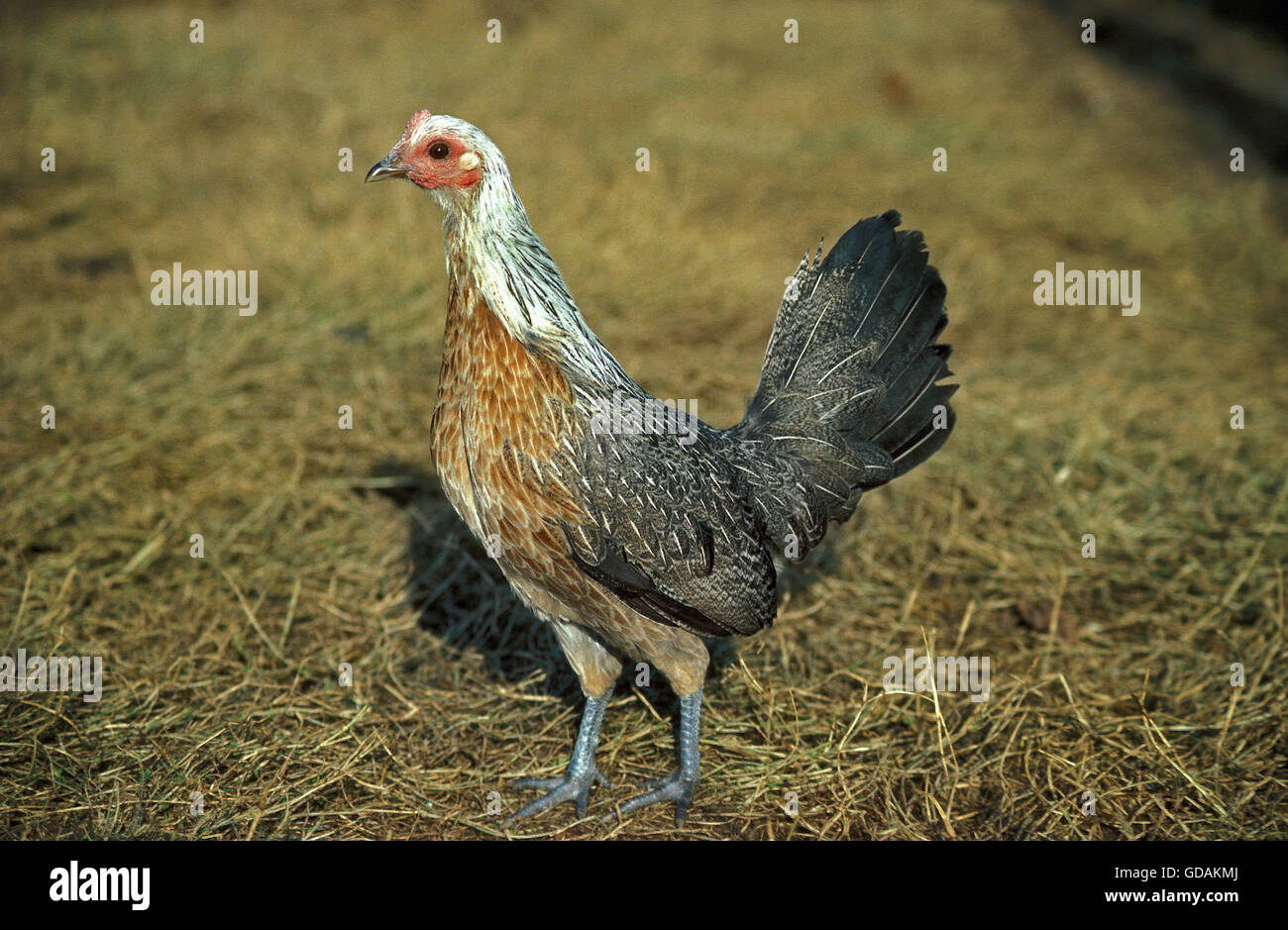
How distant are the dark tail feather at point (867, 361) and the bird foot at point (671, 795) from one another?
1005 millimetres

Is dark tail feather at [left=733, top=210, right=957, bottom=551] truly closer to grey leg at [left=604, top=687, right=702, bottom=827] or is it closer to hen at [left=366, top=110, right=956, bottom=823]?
hen at [left=366, top=110, right=956, bottom=823]

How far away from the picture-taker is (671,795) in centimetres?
338

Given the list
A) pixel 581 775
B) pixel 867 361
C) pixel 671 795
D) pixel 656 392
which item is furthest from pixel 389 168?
pixel 656 392

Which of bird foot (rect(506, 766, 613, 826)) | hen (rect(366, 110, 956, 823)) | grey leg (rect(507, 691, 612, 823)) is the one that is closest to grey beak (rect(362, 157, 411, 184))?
hen (rect(366, 110, 956, 823))

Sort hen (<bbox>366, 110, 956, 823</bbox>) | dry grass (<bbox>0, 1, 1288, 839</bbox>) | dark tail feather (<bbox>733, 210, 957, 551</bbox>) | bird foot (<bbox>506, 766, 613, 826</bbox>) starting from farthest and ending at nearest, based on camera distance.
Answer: dark tail feather (<bbox>733, 210, 957, 551</bbox>), dry grass (<bbox>0, 1, 1288, 839</bbox>), bird foot (<bbox>506, 766, 613, 826</bbox>), hen (<bbox>366, 110, 956, 823</bbox>)

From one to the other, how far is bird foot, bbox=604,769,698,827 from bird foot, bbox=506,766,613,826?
13cm

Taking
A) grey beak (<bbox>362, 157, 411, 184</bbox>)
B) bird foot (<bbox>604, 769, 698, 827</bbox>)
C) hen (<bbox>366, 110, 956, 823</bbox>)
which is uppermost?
grey beak (<bbox>362, 157, 411, 184</bbox>)

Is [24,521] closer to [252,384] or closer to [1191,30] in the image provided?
[252,384]

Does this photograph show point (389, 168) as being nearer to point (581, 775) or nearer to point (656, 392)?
point (581, 775)

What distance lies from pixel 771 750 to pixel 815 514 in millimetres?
862

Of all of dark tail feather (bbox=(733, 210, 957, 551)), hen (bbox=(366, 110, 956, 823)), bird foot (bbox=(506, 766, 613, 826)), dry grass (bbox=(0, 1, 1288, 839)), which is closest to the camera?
hen (bbox=(366, 110, 956, 823))

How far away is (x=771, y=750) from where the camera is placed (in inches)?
141

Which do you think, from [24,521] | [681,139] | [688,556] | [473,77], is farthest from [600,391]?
[473,77]

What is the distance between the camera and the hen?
120 inches
